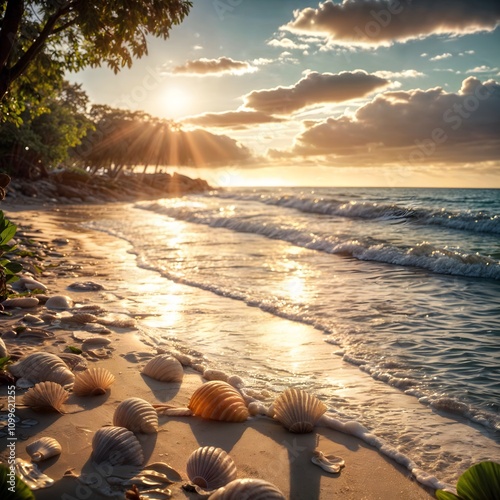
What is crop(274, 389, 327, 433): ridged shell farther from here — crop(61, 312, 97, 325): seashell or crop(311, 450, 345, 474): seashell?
crop(61, 312, 97, 325): seashell

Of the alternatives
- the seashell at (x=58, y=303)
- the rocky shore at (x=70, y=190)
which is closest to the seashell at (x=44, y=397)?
the seashell at (x=58, y=303)

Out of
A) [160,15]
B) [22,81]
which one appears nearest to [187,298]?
[160,15]

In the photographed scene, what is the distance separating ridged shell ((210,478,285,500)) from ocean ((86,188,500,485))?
4.13ft

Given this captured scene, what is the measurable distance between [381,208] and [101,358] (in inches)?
957

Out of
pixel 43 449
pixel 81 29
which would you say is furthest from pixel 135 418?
pixel 81 29

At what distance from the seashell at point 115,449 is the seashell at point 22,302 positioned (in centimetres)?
435

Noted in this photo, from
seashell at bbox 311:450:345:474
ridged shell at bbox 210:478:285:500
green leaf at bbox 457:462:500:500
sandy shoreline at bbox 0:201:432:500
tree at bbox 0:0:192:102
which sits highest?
tree at bbox 0:0:192:102

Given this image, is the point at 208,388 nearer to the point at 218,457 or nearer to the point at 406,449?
the point at 218,457

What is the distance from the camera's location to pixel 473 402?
4590mm

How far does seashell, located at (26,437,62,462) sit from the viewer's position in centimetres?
321

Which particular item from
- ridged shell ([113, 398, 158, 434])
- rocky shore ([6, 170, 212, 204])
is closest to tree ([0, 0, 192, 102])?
ridged shell ([113, 398, 158, 434])

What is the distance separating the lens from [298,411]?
3.96 m

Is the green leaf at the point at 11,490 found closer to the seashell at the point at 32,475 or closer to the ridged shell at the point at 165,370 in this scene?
the seashell at the point at 32,475

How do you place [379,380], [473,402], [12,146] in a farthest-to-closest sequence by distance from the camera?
[12,146] < [379,380] < [473,402]
